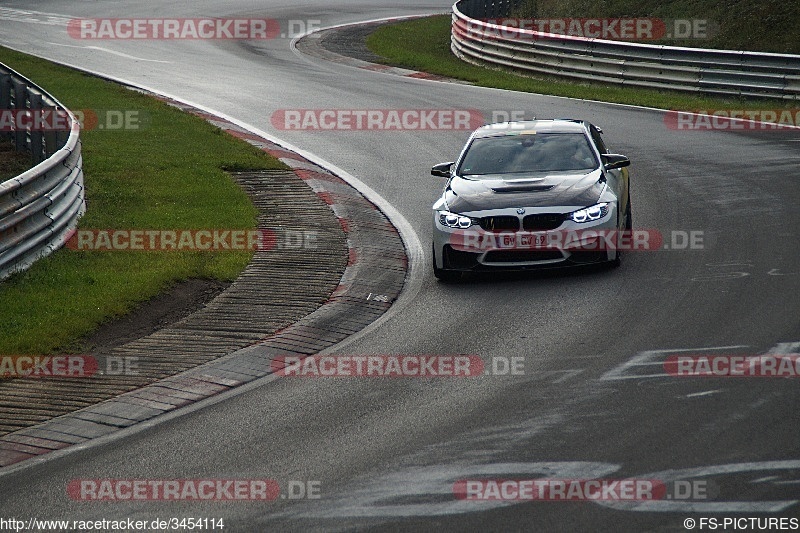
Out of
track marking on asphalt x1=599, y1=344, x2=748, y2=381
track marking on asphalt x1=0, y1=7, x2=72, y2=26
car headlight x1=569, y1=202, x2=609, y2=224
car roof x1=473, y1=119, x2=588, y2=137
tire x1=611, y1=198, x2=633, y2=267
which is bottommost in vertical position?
track marking on asphalt x1=0, y1=7, x2=72, y2=26

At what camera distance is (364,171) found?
58.4 ft

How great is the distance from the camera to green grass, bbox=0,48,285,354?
1062 cm

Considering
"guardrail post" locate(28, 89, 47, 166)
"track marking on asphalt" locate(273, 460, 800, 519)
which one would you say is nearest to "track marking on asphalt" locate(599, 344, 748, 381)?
"track marking on asphalt" locate(273, 460, 800, 519)

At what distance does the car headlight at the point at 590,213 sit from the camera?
39.1 feet

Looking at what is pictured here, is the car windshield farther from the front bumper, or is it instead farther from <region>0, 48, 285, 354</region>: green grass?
<region>0, 48, 285, 354</region>: green grass

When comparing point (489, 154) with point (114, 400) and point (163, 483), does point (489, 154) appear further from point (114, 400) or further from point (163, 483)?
point (163, 483)

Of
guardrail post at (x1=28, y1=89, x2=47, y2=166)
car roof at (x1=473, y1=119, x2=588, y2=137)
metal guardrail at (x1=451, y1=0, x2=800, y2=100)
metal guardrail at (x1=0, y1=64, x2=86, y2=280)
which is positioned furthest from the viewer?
metal guardrail at (x1=451, y1=0, x2=800, y2=100)

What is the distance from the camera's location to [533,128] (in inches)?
540

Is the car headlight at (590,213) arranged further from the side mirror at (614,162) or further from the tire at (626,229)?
the side mirror at (614,162)

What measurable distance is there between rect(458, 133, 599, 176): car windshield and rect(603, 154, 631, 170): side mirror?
0.13m

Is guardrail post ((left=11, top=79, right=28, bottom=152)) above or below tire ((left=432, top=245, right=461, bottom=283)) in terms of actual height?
above

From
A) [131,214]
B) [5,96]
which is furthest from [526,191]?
[5,96]

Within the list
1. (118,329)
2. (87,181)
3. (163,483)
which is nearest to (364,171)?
(87,181)

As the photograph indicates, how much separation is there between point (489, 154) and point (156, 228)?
12.9 feet
